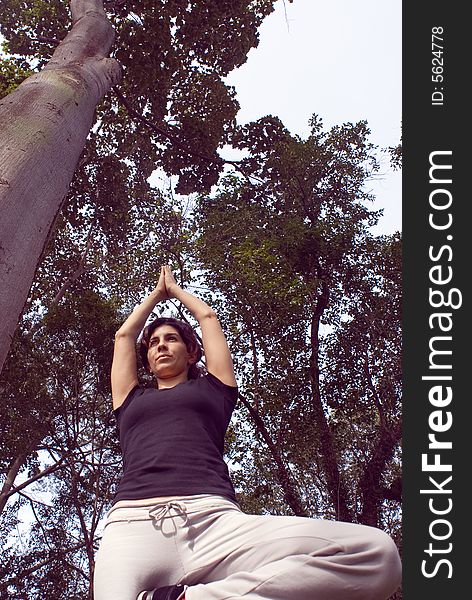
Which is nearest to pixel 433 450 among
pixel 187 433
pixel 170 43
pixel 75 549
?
pixel 187 433

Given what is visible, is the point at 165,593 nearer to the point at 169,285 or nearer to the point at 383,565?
the point at 383,565

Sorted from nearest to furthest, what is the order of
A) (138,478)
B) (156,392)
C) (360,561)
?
(360,561) < (138,478) < (156,392)

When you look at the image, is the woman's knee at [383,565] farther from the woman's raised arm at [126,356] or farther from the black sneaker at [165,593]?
the woman's raised arm at [126,356]

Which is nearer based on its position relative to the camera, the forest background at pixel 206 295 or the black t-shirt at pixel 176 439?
the black t-shirt at pixel 176 439

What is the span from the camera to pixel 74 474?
808 cm

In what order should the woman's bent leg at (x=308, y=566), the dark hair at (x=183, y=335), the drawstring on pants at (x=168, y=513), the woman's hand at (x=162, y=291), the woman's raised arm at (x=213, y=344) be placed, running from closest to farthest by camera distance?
the woman's bent leg at (x=308, y=566) → the drawstring on pants at (x=168, y=513) → the woman's raised arm at (x=213, y=344) → the dark hair at (x=183, y=335) → the woman's hand at (x=162, y=291)

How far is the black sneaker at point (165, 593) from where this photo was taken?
1384 millimetres

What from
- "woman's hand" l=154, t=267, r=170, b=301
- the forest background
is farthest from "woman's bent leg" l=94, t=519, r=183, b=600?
the forest background

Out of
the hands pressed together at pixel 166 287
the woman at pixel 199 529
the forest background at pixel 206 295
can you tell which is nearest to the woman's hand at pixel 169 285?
the hands pressed together at pixel 166 287

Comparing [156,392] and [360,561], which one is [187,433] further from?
[360,561]

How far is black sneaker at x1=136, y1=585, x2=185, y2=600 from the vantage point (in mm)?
1384

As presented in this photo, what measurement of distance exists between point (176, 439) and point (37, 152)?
158 cm

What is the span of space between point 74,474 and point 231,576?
23.9ft

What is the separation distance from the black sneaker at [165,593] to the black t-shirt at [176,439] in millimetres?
266
